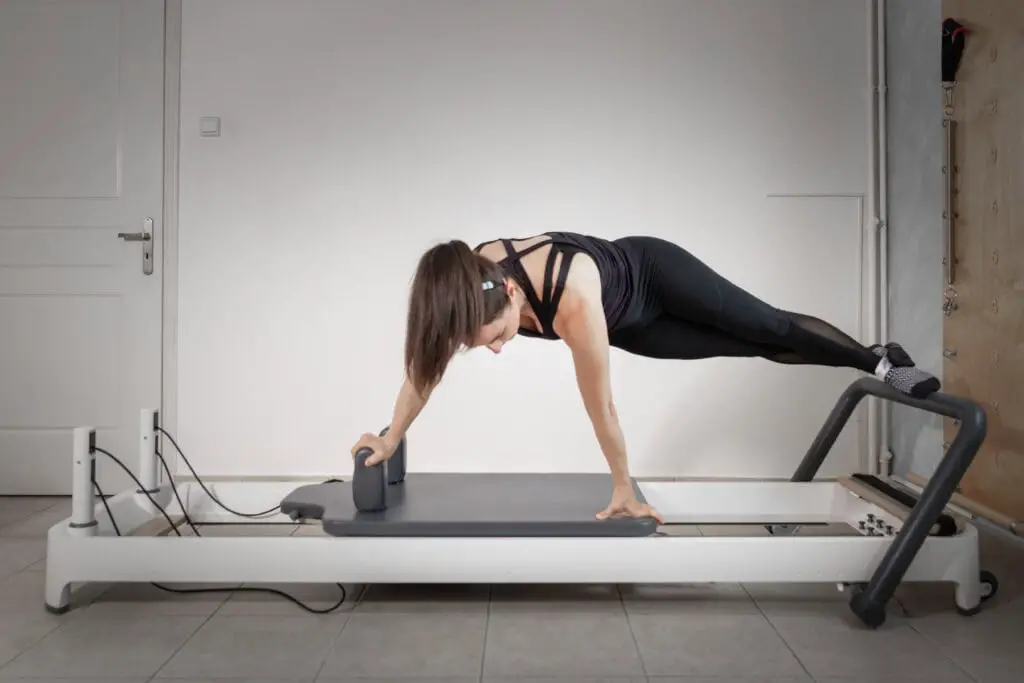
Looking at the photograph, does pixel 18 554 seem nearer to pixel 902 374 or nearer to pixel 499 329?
pixel 499 329

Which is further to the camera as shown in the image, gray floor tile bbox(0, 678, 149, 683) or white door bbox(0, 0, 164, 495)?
white door bbox(0, 0, 164, 495)

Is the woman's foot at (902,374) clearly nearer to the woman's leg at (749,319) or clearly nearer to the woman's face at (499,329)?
the woman's leg at (749,319)

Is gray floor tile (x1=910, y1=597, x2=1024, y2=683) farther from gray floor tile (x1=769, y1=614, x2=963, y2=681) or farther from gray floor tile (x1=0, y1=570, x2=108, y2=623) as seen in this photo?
gray floor tile (x1=0, y1=570, x2=108, y2=623)

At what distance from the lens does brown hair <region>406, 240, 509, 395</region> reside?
1.92 meters

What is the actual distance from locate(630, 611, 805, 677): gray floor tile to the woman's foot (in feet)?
2.45

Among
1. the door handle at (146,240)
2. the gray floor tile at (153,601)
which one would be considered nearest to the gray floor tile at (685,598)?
the gray floor tile at (153,601)

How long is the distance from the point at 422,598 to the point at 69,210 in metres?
2.53

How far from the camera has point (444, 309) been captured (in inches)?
75.3

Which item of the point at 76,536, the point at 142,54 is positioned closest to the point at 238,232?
the point at 142,54

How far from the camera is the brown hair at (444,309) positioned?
75.4 inches

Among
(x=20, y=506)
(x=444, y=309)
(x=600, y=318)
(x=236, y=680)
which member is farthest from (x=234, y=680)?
(x=20, y=506)

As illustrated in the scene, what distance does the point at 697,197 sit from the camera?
12.0 feet

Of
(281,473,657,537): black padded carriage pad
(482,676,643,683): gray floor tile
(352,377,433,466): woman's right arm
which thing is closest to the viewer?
(482,676,643,683): gray floor tile

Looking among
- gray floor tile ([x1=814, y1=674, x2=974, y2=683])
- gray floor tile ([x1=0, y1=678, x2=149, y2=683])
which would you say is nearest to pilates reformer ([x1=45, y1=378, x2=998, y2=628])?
gray floor tile ([x1=814, y1=674, x2=974, y2=683])
